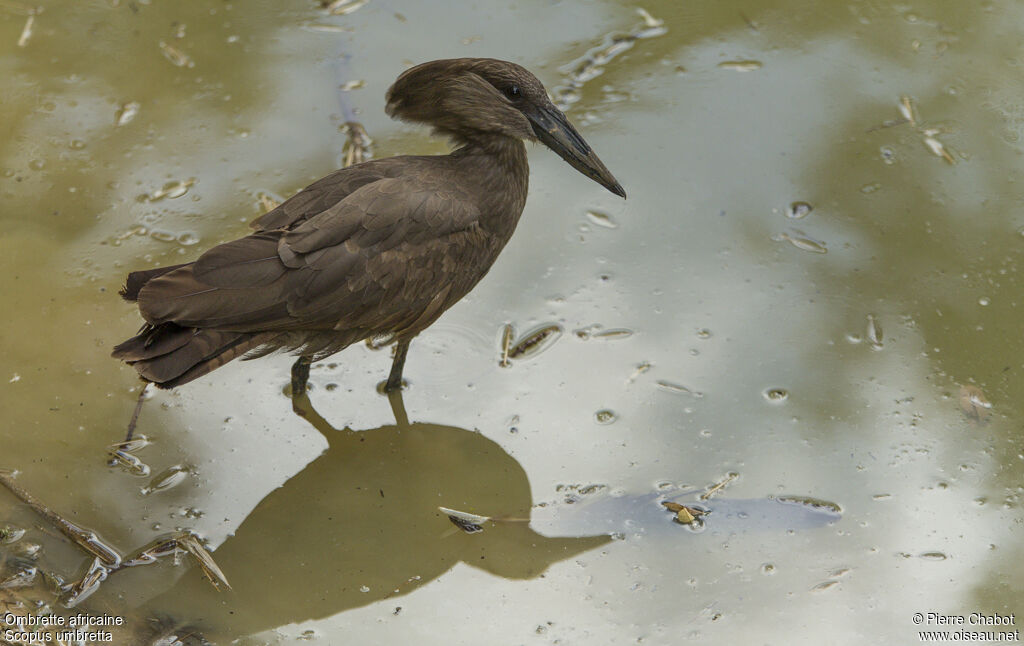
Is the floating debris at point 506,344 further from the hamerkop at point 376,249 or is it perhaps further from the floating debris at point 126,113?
the floating debris at point 126,113

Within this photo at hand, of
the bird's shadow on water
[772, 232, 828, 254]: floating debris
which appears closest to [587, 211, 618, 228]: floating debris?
[772, 232, 828, 254]: floating debris

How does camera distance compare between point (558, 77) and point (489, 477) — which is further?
point (558, 77)

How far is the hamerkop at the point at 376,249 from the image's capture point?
11.7 ft

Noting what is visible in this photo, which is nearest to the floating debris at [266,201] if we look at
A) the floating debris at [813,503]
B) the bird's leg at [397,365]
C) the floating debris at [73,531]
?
the bird's leg at [397,365]

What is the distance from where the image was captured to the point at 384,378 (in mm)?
4344

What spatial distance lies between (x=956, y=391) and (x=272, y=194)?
295 centimetres

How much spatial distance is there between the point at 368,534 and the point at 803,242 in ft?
7.32

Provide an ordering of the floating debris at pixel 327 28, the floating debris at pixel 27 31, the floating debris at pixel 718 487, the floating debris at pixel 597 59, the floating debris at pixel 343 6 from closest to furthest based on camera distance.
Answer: the floating debris at pixel 718 487 < the floating debris at pixel 597 59 < the floating debris at pixel 27 31 < the floating debris at pixel 327 28 < the floating debris at pixel 343 6

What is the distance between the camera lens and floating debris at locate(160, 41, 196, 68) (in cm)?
561

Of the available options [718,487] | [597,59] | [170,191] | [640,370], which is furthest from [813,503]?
[170,191]

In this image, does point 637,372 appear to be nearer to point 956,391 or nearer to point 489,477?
point 489,477

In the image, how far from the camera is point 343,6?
5984mm

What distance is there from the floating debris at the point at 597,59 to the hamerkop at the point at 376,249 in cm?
133

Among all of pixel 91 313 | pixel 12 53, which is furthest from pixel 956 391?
pixel 12 53
